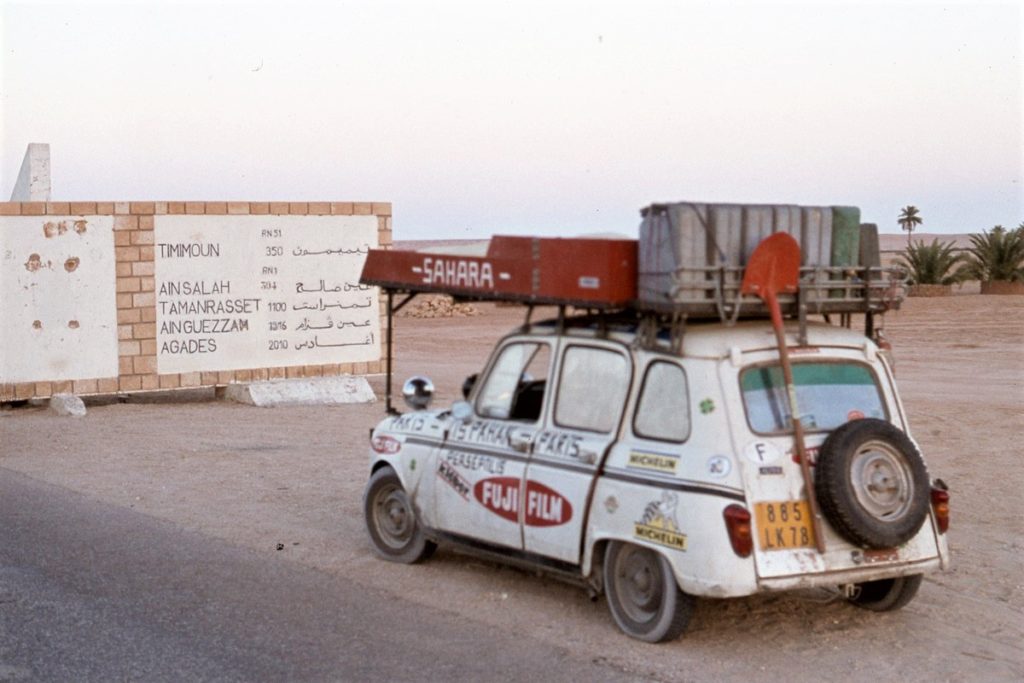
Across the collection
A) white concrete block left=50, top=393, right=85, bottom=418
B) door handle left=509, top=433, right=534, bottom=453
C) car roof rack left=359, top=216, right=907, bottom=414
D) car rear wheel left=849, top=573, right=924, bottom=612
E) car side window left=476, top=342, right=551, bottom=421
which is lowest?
white concrete block left=50, top=393, right=85, bottom=418

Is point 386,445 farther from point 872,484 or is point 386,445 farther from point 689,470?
point 872,484

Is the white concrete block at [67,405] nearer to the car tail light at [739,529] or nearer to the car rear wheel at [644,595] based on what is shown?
the car rear wheel at [644,595]

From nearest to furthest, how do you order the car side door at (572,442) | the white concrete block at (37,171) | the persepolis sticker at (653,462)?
the persepolis sticker at (653,462)
the car side door at (572,442)
the white concrete block at (37,171)

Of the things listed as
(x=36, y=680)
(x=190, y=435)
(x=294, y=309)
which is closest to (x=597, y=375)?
(x=36, y=680)

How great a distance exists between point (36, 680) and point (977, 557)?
6135 mm

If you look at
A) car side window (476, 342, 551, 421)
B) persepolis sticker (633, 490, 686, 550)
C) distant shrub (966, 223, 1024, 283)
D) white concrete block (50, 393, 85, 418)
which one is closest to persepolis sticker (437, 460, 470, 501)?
car side window (476, 342, 551, 421)

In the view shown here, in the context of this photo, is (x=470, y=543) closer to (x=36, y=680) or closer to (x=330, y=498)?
(x=36, y=680)

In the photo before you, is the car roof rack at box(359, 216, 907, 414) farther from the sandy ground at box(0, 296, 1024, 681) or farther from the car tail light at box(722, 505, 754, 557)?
the sandy ground at box(0, 296, 1024, 681)

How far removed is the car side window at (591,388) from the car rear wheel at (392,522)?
167 cm

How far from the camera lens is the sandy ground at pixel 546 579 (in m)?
7.41

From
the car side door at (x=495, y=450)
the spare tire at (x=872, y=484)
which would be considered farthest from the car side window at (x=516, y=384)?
the spare tire at (x=872, y=484)

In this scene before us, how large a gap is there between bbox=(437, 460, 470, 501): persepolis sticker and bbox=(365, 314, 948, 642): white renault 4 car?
21 millimetres

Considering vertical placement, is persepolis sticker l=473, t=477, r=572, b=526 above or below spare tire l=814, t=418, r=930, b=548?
below

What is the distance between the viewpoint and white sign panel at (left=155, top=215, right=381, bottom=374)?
2053 cm
